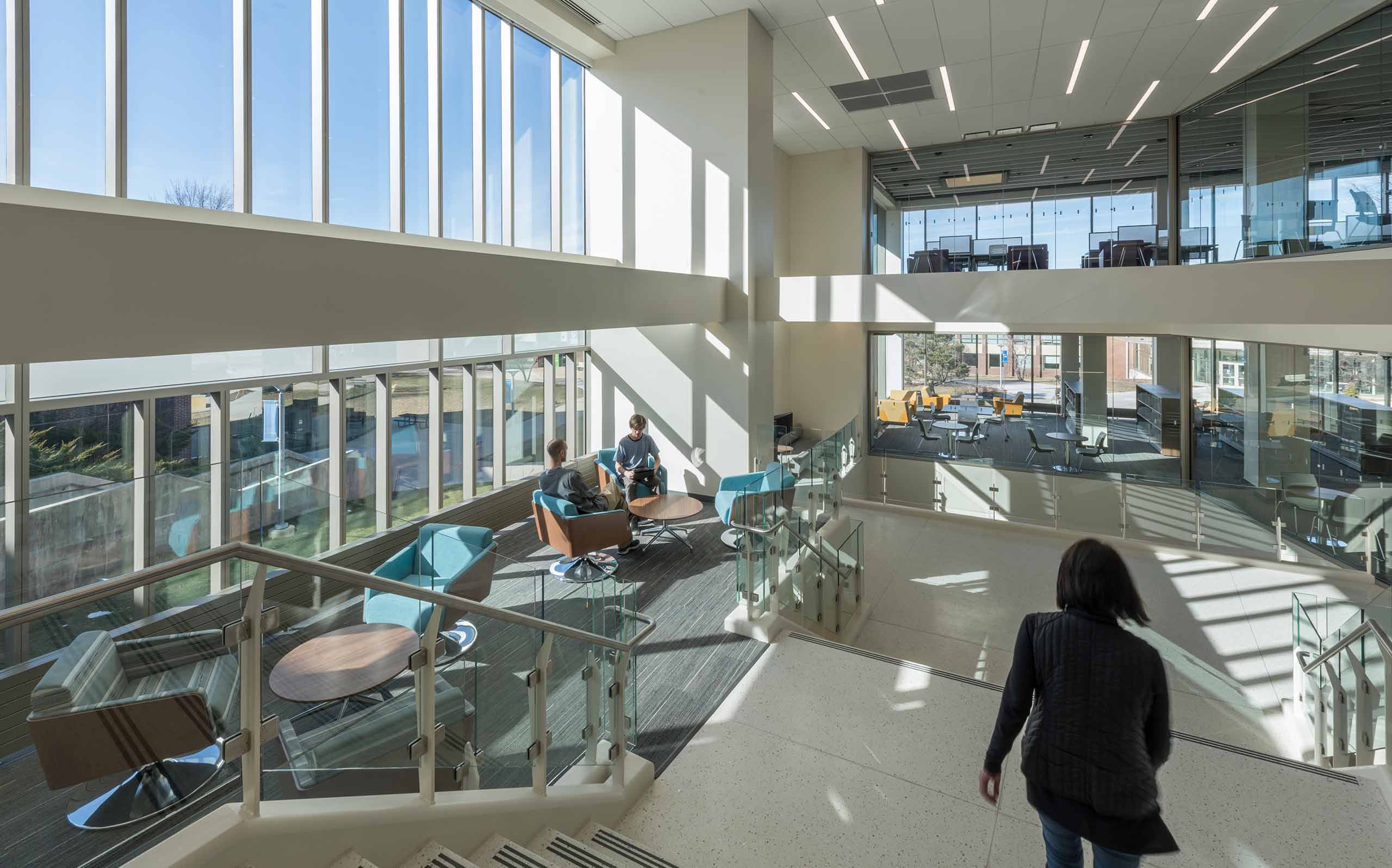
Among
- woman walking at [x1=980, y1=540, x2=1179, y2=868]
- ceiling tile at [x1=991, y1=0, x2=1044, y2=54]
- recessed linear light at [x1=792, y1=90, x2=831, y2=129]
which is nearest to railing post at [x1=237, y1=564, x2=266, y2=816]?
woman walking at [x1=980, y1=540, x2=1179, y2=868]

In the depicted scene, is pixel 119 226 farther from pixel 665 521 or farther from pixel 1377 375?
pixel 1377 375

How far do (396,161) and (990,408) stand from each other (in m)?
11.6

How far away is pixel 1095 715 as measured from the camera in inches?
79.7

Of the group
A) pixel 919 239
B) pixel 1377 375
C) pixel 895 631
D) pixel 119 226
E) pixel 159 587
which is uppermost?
pixel 919 239

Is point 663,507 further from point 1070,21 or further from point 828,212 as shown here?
point 828,212

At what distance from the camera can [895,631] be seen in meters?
7.07

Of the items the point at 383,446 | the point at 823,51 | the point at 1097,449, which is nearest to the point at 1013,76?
the point at 823,51

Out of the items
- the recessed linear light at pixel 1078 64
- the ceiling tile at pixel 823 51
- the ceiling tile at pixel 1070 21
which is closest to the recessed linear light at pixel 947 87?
the ceiling tile at pixel 823 51

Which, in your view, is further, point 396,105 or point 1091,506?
point 1091,506

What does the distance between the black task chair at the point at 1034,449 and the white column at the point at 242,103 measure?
13.1 metres

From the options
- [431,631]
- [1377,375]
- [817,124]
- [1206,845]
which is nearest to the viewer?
[431,631]

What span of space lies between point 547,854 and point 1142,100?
13870 mm

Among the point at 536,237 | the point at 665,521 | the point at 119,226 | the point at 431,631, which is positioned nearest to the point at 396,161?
the point at 536,237

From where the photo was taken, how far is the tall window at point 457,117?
734 cm
